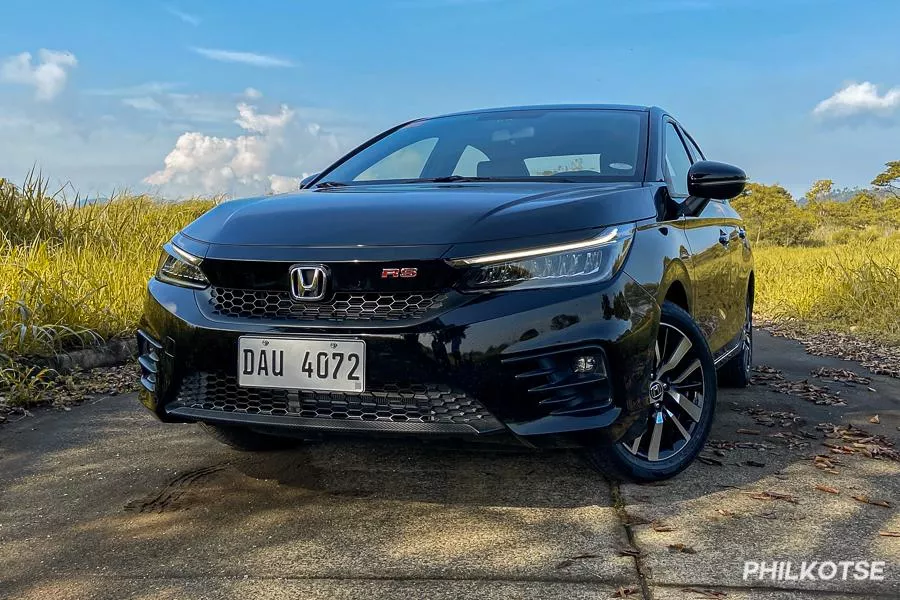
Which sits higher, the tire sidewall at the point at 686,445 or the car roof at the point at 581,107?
the car roof at the point at 581,107

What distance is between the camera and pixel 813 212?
121 ft

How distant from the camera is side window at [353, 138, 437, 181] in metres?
3.61

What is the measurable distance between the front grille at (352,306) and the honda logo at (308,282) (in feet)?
0.08

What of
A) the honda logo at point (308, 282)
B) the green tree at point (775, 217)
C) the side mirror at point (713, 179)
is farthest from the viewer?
the green tree at point (775, 217)

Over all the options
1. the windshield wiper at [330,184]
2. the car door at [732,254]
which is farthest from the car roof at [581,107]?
the windshield wiper at [330,184]

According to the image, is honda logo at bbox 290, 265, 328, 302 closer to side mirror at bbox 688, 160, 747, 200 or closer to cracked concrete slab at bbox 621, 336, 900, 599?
cracked concrete slab at bbox 621, 336, 900, 599

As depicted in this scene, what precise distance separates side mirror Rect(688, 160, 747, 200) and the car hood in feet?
1.65

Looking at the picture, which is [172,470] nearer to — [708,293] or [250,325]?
[250,325]

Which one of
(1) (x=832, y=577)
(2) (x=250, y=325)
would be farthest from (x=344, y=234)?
(1) (x=832, y=577)

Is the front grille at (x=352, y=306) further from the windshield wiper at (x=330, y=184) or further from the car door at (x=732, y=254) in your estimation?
the car door at (x=732, y=254)

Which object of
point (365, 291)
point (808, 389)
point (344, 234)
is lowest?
point (808, 389)

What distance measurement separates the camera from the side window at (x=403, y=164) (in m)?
3.61

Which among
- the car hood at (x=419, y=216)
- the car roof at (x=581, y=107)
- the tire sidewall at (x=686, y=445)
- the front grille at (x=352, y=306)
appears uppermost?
the car roof at (x=581, y=107)

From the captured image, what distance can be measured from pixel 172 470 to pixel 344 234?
4.04ft
